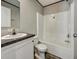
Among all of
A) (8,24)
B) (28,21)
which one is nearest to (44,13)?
(28,21)

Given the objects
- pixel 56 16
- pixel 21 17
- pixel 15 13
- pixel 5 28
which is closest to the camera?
pixel 5 28

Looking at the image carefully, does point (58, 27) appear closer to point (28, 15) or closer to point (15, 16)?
point (28, 15)

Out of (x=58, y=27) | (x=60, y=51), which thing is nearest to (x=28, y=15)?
(x=58, y=27)

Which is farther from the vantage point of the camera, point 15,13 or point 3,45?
point 15,13

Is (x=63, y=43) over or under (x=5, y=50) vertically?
under

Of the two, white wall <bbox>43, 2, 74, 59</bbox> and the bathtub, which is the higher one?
white wall <bbox>43, 2, 74, 59</bbox>

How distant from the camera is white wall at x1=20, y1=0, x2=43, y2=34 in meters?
2.50

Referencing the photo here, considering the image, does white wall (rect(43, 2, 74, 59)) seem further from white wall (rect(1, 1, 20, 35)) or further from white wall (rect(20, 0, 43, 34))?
white wall (rect(1, 1, 20, 35))

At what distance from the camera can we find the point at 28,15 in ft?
9.08

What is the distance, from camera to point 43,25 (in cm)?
378

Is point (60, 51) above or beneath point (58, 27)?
beneath

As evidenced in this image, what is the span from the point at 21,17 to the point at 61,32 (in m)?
1.57

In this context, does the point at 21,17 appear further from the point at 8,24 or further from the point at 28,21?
the point at 8,24

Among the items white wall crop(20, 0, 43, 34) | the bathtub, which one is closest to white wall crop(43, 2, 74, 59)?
the bathtub
